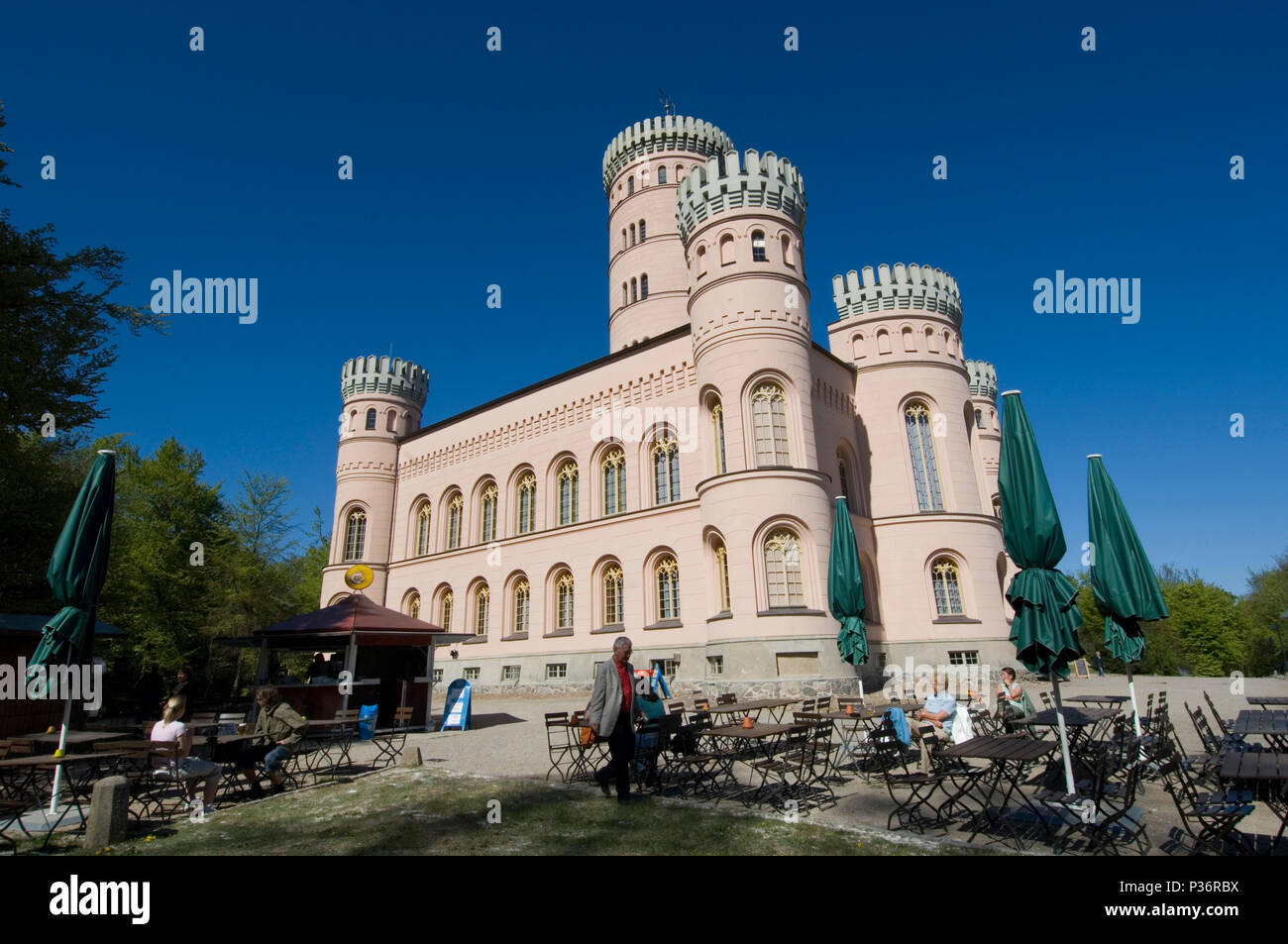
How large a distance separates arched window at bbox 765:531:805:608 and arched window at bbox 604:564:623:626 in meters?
7.29

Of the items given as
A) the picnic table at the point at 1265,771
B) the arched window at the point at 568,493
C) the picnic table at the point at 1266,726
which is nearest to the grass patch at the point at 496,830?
the picnic table at the point at 1265,771

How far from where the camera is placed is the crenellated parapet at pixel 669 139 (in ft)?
120

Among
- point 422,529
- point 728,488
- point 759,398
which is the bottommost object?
point 728,488

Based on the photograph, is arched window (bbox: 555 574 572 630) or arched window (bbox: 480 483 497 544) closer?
arched window (bbox: 555 574 572 630)

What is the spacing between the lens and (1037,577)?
24.1ft

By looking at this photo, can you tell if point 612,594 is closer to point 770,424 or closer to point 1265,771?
point 770,424

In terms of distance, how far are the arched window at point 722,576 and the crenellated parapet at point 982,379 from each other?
22.0 metres

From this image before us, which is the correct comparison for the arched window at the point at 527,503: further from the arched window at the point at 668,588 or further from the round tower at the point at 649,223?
the round tower at the point at 649,223

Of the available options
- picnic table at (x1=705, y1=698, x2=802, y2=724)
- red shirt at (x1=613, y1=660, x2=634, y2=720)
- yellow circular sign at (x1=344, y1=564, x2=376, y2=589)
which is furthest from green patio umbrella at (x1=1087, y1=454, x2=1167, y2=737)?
yellow circular sign at (x1=344, y1=564, x2=376, y2=589)

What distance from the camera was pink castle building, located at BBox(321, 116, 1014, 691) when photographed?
21.1 metres

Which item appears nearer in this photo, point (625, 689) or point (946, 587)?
point (625, 689)

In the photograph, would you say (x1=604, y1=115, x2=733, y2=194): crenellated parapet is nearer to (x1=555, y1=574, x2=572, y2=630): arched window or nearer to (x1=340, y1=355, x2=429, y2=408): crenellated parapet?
(x1=340, y1=355, x2=429, y2=408): crenellated parapet

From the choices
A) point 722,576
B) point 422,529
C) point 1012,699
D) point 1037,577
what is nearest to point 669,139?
point 422,529

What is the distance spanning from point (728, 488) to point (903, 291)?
13174 mm
